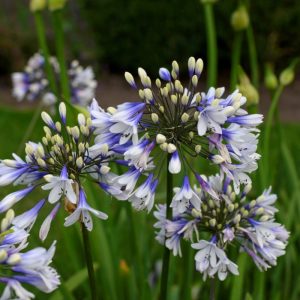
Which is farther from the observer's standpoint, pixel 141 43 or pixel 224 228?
pixel 141 43

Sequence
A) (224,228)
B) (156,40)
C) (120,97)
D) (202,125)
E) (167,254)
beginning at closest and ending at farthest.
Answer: (202,125)
(167,254)
(224,228)
(120,97)
(156,40)

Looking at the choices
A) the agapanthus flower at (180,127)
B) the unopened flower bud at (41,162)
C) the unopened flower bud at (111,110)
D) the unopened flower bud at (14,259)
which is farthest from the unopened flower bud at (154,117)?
the unopened flower bud at (14,259)

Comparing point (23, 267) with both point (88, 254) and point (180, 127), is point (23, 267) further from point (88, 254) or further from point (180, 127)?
point (180, 127)

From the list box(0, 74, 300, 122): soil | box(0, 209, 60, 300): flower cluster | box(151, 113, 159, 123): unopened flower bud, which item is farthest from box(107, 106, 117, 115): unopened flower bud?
box(0, 74, 300, 122): soil

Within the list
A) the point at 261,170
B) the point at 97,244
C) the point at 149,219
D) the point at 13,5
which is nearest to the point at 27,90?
the point at 149,219

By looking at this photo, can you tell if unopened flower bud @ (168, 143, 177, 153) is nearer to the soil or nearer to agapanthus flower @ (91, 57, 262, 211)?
agapanthus flower @ (91, 57, 262, 211)

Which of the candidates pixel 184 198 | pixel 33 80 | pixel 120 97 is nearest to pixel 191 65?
pixel 184 198

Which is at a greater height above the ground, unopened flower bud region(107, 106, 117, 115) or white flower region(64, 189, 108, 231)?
unopened flower bud region(107, 106, 117, 115)
